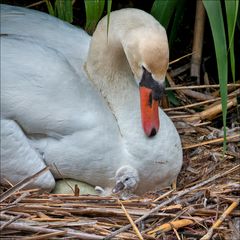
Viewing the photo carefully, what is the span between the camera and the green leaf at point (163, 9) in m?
4.40

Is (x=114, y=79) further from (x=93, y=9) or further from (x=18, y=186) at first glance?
(x=18, y=186)

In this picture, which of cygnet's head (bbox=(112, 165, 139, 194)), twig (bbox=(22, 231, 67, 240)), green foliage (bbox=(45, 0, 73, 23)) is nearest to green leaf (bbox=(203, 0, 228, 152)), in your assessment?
cygnet's head (bbox=(112, 165, 139, 194))

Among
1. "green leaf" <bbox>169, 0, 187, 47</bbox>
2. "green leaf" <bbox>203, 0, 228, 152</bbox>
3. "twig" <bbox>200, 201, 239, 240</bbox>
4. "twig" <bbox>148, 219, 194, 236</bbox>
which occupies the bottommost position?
"twig" <bbox>200, 201, 239, 240</bbox>

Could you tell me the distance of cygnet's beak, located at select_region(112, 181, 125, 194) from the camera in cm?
390

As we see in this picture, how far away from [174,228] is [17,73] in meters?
0.84

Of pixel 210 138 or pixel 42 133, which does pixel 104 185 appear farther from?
pixel 210 138

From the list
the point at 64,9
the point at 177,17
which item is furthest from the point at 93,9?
the point at 177,17

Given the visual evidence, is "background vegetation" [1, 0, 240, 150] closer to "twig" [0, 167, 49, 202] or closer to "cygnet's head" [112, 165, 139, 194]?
"cygnet's head" [112, 165, 139, 194]

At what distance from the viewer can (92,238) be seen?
3438 millimetres

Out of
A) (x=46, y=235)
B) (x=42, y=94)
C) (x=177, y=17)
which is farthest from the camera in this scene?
(x=177, y=17)

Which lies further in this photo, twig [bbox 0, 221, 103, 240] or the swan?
the swan

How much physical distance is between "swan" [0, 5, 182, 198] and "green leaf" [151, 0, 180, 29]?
1.29 feet

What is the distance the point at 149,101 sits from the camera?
3.89 meters

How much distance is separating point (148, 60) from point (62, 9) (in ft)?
2.60
